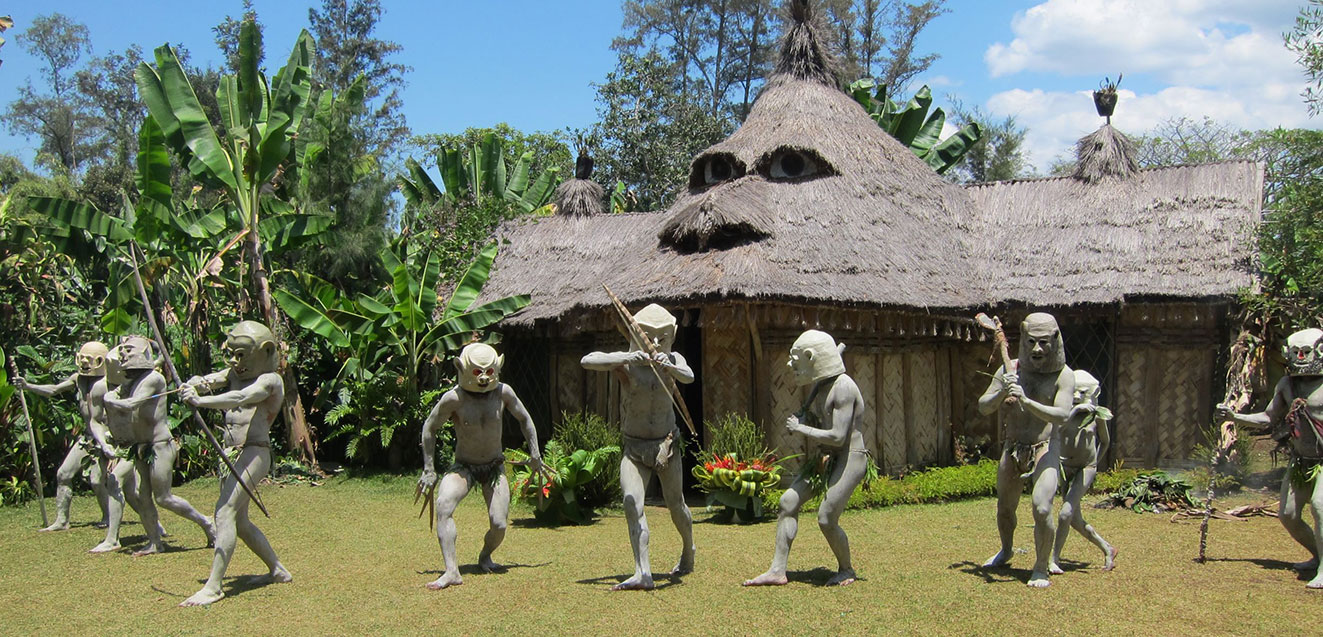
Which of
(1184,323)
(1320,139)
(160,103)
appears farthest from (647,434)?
(1320,139)

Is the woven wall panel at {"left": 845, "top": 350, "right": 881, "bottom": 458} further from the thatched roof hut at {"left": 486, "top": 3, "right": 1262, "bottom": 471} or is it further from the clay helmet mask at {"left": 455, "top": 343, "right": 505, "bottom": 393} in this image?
the clay helmet mask at {"left": 455, "top": 343, "right": 505, "bottom": 393}

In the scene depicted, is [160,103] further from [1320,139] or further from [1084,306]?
[1320,139]

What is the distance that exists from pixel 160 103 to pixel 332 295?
Result: 3117mm

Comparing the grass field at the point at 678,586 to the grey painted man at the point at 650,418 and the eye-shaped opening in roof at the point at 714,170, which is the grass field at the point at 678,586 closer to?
the grey painted man at the point at 650,418

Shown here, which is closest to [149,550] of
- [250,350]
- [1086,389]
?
[250,350]

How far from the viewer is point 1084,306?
12047 mm

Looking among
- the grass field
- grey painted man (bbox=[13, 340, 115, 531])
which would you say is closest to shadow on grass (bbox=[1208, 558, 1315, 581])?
the grass field

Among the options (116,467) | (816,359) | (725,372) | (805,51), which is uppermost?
(805,51)

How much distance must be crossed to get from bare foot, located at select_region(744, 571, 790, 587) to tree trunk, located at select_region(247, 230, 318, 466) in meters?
8.40

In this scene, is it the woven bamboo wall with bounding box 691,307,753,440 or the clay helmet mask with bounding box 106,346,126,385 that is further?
the woven bamboo wall with bounding box 691,307,753,440

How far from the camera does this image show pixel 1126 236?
12.8 m

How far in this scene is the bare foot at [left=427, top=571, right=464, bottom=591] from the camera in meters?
6.78

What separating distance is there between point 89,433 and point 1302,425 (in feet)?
31.2

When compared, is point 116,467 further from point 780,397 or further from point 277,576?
point 780,397
